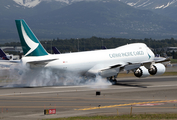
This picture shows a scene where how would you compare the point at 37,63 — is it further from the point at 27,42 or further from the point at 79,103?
the point at 79,103

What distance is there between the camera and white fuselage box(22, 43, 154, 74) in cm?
4888

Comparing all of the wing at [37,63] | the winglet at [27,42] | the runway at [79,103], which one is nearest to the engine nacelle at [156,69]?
the runway at [79,103]

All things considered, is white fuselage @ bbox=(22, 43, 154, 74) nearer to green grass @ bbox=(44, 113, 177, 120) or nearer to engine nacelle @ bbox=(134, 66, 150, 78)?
engine nacelle @ bbox=(134, 66, 150, 78)

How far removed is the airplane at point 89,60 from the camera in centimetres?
4712

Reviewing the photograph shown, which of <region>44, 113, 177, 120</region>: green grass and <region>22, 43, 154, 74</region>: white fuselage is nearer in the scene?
<region>44, 113, 177, 120</region>: green grass

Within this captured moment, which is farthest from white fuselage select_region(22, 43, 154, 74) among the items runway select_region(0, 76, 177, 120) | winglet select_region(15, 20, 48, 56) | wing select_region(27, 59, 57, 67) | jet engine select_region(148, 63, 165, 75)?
runway select_region(0, 76, 177, 120)

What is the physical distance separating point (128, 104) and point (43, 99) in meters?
9.73

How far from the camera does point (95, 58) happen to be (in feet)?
173

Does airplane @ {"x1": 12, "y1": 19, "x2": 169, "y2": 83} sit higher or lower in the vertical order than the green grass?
higher

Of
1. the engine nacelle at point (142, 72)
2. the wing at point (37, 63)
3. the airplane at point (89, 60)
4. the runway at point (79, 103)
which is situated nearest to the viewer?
the runway at point (79, 103)

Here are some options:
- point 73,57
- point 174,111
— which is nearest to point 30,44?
point 73,57

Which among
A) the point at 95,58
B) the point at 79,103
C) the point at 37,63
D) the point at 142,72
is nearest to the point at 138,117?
the point at 79,103

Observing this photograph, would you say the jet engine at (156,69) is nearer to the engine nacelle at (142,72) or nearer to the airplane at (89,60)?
the airplane at (89,60)

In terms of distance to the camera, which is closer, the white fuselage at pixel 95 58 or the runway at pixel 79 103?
the runway at pixel 79 103
